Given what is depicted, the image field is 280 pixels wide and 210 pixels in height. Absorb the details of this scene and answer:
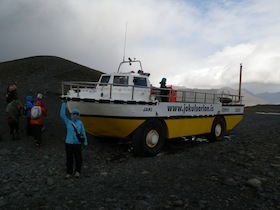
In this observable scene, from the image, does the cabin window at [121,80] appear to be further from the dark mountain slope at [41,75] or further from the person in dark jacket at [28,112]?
the dark mountain slope at [41,75]

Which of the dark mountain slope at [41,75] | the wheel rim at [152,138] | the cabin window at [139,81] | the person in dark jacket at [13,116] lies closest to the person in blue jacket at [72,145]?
the wheel rim at [152,138]

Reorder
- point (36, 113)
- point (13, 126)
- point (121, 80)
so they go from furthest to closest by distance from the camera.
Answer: point (121, 80), point (13, 126), point (36, 113)

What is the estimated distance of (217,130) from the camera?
29.8ft

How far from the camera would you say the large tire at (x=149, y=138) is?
19.9 ft

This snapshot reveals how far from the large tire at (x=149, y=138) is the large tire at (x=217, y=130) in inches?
108

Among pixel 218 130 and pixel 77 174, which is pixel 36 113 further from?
pixel 218 130

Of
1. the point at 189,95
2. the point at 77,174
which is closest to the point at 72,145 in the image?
the point at 77,174

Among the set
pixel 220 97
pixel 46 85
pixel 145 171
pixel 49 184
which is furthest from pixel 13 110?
pixel 46 85

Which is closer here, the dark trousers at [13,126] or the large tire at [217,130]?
the dark trousers at [13,126]

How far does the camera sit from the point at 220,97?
9.27m

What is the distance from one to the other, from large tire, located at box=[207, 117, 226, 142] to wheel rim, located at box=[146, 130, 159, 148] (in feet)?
9.97

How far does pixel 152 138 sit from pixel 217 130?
3.54 m

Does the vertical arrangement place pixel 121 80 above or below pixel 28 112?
above

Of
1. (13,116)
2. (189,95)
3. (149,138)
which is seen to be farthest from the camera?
(189,95)
